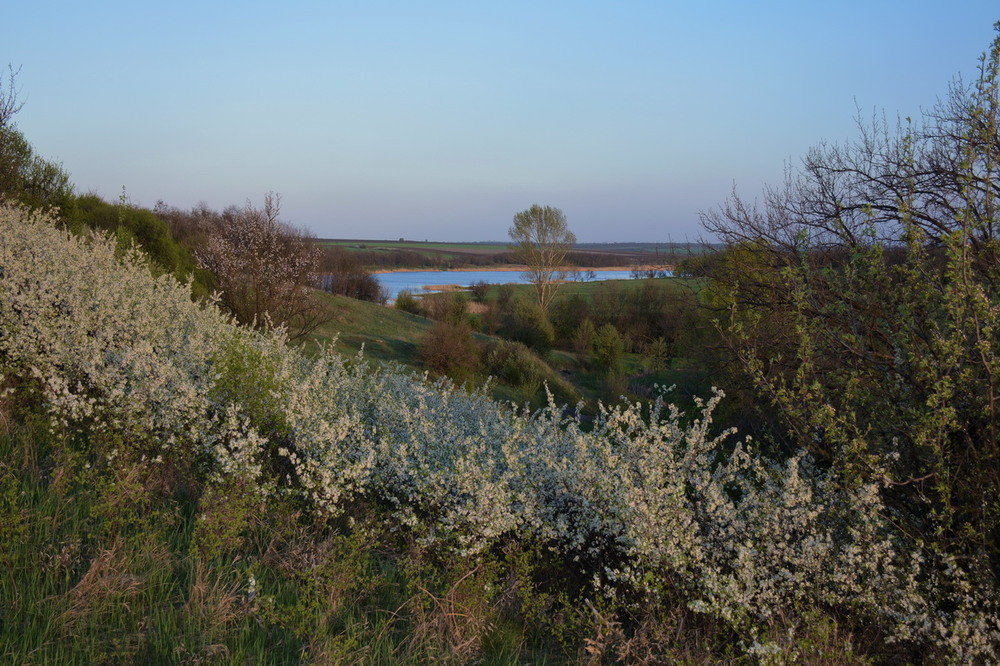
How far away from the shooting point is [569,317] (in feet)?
150

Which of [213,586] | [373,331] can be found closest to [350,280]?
[373,331]

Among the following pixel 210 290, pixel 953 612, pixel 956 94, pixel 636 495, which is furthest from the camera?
pixel 210 290

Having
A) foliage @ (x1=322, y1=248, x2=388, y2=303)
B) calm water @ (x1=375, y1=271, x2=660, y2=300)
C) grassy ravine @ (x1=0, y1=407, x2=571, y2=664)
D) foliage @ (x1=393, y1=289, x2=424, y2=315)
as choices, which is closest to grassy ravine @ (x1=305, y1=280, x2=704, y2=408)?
foliage @ (x1=393, y1=289, x2=424, y2=315)

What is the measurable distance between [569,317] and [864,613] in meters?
42.1

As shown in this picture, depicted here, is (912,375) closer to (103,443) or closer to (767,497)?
(767,497)

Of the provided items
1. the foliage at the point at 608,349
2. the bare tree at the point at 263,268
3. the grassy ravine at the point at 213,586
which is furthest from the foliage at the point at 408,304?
the grassy ravine at the point at 213,586

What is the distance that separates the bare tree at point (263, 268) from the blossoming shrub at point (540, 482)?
9.91 metres

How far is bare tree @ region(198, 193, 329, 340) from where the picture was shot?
17203mm

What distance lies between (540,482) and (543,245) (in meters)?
58.1

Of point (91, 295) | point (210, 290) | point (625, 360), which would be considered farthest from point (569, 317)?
point (91, 295)

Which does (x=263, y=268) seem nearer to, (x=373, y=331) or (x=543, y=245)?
(x=373, y=331)

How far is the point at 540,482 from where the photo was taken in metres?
4.56

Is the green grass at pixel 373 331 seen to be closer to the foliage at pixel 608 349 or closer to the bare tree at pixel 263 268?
the bare tree at pixel 263 268

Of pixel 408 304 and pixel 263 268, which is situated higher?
pixel 263 268
